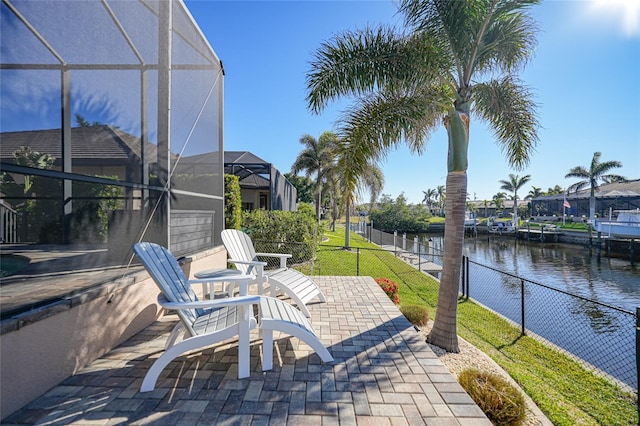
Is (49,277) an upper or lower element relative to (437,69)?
lower

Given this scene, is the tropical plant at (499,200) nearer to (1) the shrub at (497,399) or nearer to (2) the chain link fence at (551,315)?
(2) the chain link fence at (551,315)

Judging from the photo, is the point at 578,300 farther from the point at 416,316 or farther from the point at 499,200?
the point at 499,200

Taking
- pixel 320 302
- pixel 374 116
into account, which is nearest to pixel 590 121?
pixel 374 116

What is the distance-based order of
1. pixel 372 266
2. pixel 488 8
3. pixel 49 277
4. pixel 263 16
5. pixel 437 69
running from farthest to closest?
1. pixel 372 266
2. pixel 263 16
3. pixel 437 69
4. pixel 488 8
5. pixel 49 277

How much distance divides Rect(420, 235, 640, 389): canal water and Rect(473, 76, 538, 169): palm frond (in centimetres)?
256

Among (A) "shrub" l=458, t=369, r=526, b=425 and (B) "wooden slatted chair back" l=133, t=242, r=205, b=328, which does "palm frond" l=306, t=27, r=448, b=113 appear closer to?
(B) "wooden slatted chair back" l=133, t=242, r=205, b=328

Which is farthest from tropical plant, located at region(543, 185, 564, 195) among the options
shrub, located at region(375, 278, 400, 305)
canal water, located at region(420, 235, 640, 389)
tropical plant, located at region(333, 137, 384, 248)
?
tropical plant, located at region(333, 137, 384, 248)

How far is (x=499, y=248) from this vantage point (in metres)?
27.4

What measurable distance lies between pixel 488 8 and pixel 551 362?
208 inches

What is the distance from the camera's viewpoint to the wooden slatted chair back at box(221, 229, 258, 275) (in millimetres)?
4332

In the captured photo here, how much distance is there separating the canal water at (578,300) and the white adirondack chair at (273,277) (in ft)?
11.9

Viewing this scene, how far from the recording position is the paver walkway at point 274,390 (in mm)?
1905

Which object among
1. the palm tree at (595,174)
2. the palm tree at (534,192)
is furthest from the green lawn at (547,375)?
the palm tree at (534,192)

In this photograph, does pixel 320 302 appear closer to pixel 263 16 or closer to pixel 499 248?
pixel 263 16
